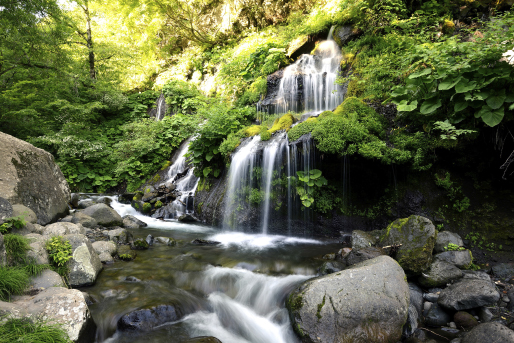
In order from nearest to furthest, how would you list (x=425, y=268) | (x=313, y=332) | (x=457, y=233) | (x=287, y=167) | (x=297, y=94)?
(x=313, y=332)
(x=425, y=268)
(x=457, y=233)
(x=287, y=167)
(x=297, y=94)

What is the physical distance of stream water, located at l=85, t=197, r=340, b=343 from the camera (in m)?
3.58

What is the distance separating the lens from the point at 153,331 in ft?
11.2

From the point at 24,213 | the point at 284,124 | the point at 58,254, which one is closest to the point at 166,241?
the point at 58,254

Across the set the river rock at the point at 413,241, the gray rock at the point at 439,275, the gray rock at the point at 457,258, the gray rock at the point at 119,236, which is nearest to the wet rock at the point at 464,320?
the gray rock at the point at 439,275

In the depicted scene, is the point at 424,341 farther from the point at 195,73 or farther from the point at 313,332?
the point at 195,73

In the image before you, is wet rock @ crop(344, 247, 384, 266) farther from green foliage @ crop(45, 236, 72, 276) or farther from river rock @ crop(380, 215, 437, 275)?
green foliage @ crop(45, 236, 72, 276)

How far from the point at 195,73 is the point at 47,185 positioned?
45.2 ft

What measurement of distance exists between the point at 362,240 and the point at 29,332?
546 centimetres

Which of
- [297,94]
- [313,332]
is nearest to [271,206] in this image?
[313,332]

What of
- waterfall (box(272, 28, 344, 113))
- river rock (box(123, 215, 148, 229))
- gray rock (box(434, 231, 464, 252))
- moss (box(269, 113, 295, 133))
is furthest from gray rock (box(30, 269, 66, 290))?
waterfall (box(272, 28, 344, 113))

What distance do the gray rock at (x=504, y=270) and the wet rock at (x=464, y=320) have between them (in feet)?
5.49

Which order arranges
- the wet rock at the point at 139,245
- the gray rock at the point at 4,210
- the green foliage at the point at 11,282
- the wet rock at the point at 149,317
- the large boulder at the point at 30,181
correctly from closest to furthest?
the green foliage at the point at 11,282 → the wet rock at the point at 149,317 → the gray rock at the point at 4,210 → the large boulder at the point at 30,181 → the wet rock at the point at 139,245

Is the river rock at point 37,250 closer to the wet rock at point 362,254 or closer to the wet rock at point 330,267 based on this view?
the wet rock at point 330,267

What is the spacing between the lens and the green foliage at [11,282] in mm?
3014
